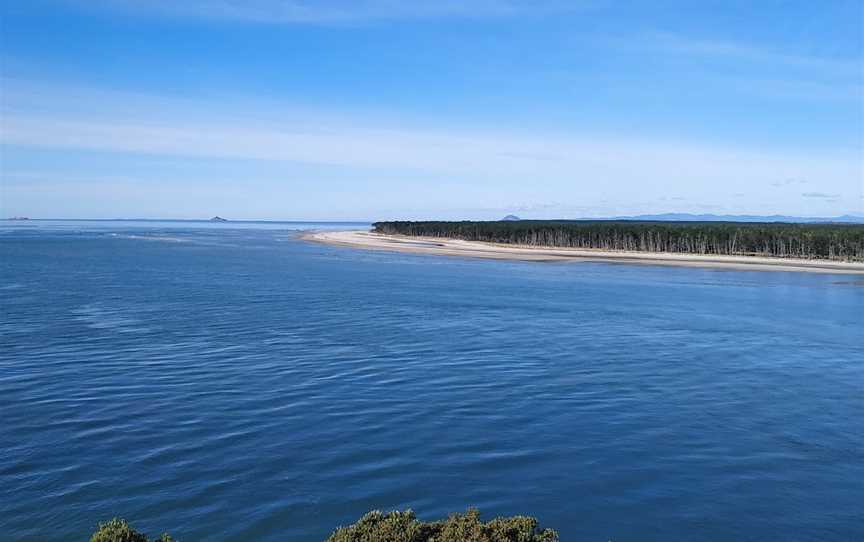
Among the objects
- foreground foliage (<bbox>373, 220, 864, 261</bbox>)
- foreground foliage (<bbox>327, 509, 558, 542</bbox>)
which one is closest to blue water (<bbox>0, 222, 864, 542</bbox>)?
foreground foliage (<bbox>327, 509, 558, 542</bbox>)

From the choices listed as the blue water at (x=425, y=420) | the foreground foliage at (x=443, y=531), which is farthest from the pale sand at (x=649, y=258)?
the foreground foliage at (x=443, y=531)

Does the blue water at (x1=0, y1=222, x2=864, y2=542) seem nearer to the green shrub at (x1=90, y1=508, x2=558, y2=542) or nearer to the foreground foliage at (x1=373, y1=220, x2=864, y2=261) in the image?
the green shrub at (x1=90, y1=508, x2=558, y2=542)

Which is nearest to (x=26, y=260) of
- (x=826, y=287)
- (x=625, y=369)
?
(x=625, y=369)

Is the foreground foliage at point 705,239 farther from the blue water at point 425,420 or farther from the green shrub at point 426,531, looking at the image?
the green shrub at point 426,531

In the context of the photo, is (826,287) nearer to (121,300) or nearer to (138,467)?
(121,300)

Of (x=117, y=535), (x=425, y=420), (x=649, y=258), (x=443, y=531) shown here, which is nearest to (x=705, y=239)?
(x=649, y=258)

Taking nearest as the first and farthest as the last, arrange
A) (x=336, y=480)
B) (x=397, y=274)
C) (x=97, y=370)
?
(x=336, y=480), (x=97, y=370), (x=397, y=274)
